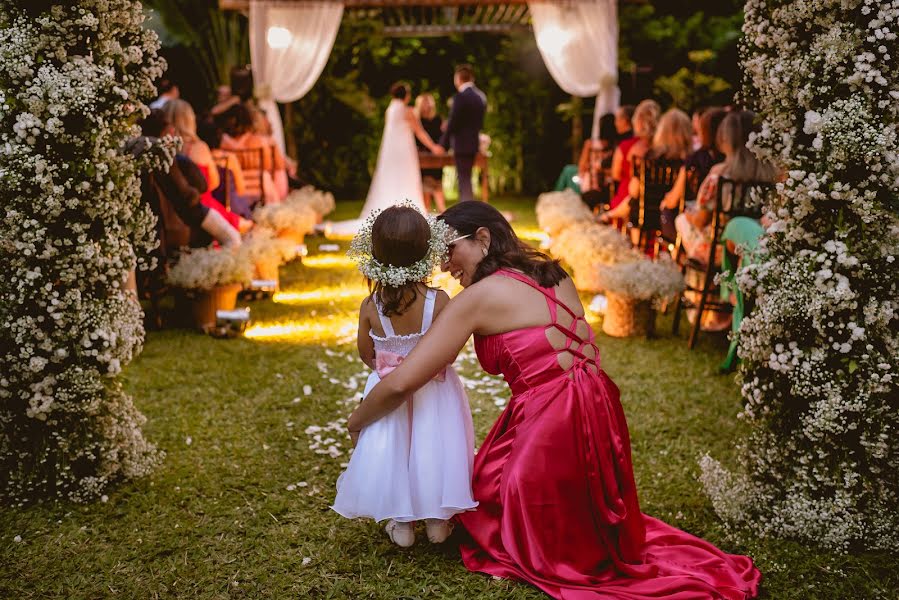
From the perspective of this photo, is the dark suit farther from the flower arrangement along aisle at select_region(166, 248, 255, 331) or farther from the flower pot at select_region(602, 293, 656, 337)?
the flower arrangement along aisle at select_region(166, 248, 255, 331)

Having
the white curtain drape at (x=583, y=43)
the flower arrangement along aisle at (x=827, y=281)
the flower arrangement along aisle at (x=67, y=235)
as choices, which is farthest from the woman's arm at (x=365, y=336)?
the white curtain drape at (x=583, y=43)

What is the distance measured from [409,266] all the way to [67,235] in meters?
1.45

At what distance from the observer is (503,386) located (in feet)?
15.5

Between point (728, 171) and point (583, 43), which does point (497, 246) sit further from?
point (583, 43)

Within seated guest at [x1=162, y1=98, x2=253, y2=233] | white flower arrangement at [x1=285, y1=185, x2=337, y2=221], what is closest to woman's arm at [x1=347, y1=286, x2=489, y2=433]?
seated guest at [x1=162, y1=98, x2=253, y2=233]

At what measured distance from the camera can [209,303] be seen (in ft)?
18.6

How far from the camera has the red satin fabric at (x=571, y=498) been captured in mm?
2555

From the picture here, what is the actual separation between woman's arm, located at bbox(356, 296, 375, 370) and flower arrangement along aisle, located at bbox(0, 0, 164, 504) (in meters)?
1.09

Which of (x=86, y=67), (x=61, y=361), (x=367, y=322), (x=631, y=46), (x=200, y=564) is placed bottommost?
(x=200, y=564)

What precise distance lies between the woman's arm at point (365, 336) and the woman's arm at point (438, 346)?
0.83ft

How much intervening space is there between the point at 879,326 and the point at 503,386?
7.89 feet

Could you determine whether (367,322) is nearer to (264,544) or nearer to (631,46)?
(264,544)

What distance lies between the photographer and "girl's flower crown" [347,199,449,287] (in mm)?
2650

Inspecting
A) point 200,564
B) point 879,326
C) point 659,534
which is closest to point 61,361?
point 200,564
